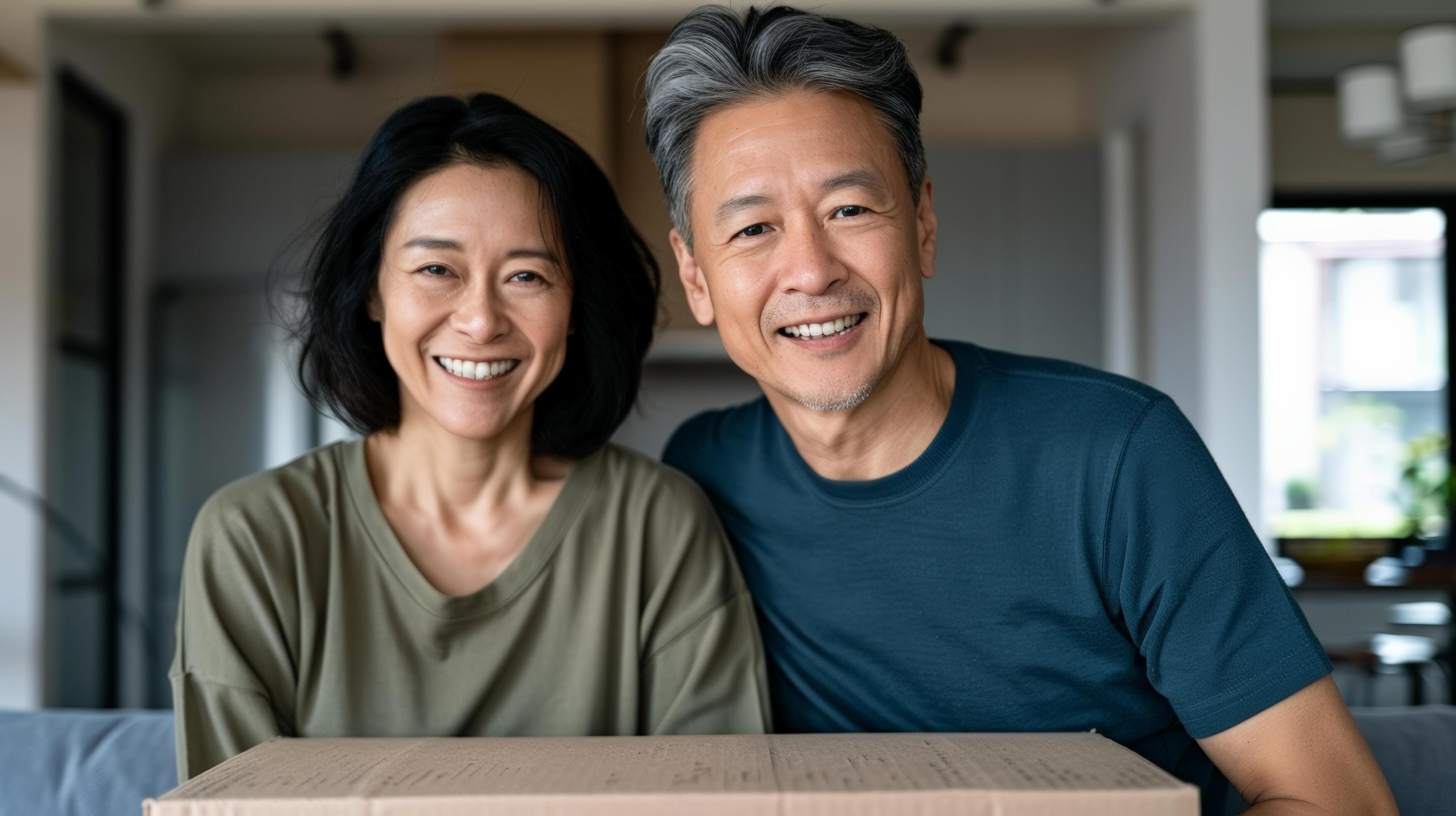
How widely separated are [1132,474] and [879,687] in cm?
36

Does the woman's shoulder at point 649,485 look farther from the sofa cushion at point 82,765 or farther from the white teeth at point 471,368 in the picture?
the sofa cushion at point 82,765

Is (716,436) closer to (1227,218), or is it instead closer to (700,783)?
(700,783)

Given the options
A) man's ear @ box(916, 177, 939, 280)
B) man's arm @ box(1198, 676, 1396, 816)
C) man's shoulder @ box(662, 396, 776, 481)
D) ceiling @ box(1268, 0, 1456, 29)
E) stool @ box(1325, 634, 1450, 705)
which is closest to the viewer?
man's arm @ box(1198, 676, 1396, 816)

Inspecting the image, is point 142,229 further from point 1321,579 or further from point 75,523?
point 1321,579

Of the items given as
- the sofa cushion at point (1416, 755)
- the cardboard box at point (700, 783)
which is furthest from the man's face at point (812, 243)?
the sofa cushion at point (1416, 755)

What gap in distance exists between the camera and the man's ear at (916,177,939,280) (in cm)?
141

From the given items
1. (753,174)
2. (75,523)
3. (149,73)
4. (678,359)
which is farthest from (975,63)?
(753,174)

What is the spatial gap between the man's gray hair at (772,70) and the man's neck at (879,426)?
0.21 m

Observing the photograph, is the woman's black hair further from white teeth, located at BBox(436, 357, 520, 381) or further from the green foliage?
the green foliage

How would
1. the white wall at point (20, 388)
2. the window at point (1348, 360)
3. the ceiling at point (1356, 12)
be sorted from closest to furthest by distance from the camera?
the white wall at point (20, 388), the ceiling at point (1356, 12), the window at point (1348, 360)

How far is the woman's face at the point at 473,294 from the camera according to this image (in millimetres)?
1343

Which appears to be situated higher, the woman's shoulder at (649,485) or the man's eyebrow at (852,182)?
the man's eyebrow at (852,182)

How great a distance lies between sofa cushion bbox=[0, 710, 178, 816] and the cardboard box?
0.69m

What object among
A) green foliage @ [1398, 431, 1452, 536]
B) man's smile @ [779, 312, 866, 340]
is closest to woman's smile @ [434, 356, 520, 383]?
man's smile @ [779, 312, 866, 340]
